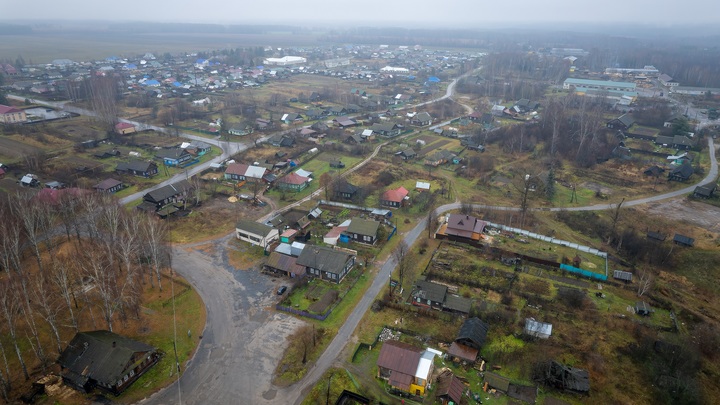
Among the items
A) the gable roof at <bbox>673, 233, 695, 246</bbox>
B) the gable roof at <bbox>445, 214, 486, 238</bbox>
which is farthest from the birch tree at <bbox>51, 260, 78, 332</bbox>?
the gable roof at <bbox>673, 233, 695, 246</bbox>

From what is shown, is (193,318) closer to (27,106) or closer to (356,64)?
(27,106)

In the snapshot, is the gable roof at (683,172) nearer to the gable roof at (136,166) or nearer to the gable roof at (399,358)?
the gable roof at (399,358)

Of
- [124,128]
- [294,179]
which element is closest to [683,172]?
[294,179]

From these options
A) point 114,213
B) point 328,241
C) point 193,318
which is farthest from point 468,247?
point 114,213

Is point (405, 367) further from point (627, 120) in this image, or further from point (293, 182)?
point (627, 120)

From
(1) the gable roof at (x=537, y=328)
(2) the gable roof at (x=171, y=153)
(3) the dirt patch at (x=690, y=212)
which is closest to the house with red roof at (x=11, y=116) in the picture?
(2) the gable roof at (x=171, y=153)

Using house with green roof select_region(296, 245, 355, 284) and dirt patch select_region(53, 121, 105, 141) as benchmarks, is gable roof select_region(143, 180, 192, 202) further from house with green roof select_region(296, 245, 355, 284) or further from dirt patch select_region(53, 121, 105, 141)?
dirt patch select_region(53, 121, 105, 141)
